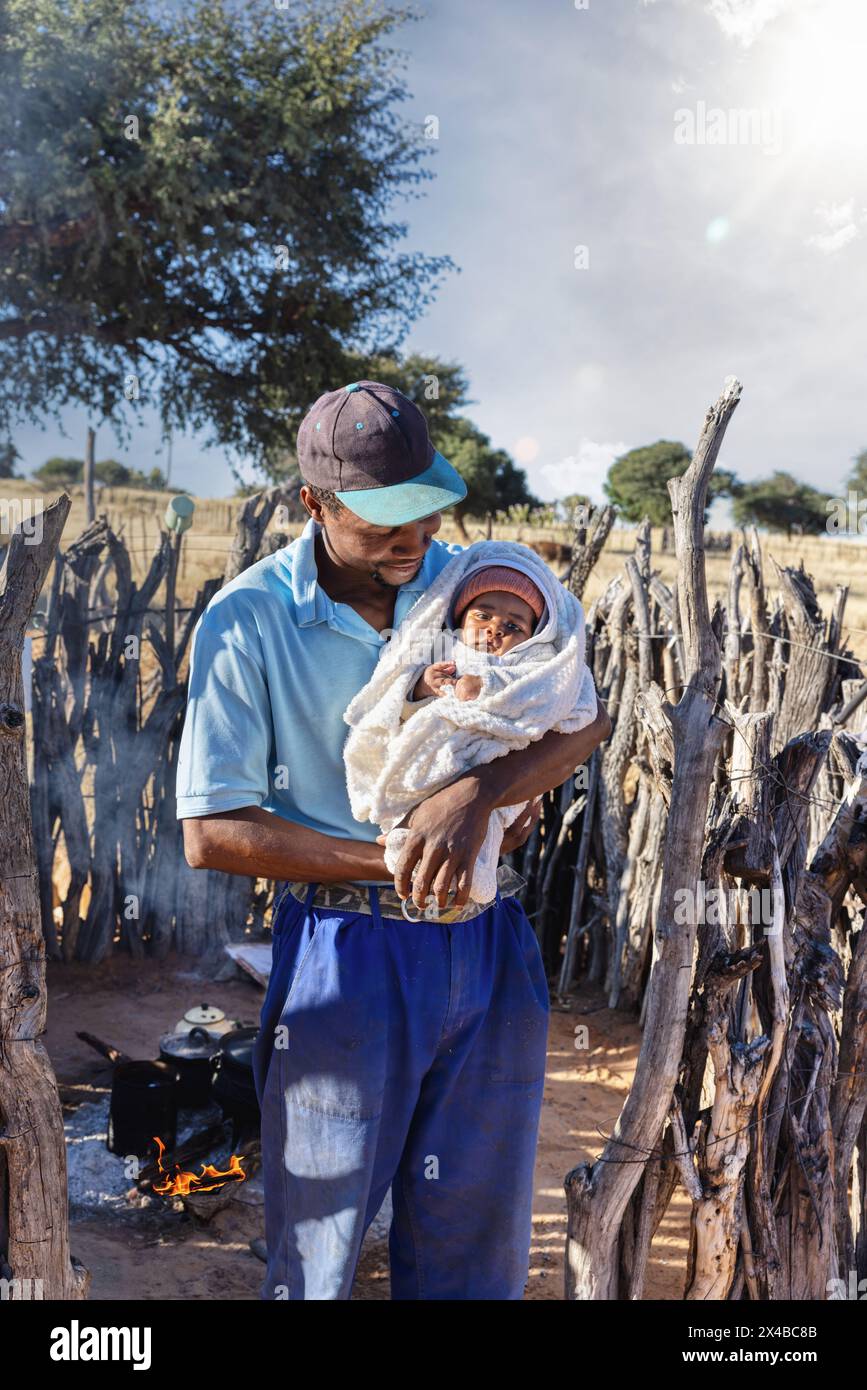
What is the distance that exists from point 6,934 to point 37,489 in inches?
1030

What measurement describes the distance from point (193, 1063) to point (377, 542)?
99.8 inches

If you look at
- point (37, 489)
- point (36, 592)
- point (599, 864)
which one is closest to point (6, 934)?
point (36, 592)

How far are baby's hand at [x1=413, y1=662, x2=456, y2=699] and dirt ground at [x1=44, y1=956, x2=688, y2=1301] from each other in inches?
62.5

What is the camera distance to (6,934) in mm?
1840

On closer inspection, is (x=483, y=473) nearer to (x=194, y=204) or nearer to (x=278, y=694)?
(x=194, y=204)

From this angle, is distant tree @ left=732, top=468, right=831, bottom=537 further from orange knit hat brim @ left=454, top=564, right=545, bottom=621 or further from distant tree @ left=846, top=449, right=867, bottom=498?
orange knit hat brim @ left=454, top=564, right=545, bottom=621

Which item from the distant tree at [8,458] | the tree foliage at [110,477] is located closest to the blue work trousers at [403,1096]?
the distant tree at [8,458]

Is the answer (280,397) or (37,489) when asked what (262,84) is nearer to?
(280,397)

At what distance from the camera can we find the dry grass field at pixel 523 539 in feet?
46.1

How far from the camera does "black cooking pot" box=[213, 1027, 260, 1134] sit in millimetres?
3389

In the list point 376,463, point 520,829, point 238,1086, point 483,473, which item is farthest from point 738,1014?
point 483,473

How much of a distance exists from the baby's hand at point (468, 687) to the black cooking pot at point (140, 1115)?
229 centimetres

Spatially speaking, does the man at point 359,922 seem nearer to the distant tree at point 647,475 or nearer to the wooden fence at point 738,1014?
the wooden fence at point 738,1014

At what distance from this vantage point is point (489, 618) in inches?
69.4
